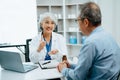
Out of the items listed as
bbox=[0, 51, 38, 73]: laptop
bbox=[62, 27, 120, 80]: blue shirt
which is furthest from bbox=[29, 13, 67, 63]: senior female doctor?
bbox=[62, 27, 120, 80]: blue shirt

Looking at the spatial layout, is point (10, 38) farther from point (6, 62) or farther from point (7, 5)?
point (6, 62)

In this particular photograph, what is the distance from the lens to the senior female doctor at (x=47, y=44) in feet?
7.46

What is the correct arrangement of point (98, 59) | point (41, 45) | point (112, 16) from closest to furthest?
point (98, 59)
point (41, 45)
point (112, 16)

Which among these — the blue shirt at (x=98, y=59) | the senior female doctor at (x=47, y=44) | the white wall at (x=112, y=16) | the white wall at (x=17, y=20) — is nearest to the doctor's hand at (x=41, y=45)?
the senior female doctor at (x=47, y=44)

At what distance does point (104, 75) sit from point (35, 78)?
1.82 feet

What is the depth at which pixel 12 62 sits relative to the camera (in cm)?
176

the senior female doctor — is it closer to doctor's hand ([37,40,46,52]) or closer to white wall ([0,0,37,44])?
doctor's hand ([37,40,46,52])

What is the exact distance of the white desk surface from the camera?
160cm

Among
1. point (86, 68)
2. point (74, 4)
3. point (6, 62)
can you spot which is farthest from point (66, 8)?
point (86, 68)

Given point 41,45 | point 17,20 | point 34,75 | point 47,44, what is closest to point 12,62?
point 34,75

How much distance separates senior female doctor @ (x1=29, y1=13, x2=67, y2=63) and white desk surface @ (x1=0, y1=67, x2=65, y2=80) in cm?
45

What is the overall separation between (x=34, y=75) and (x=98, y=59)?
59 centimetres

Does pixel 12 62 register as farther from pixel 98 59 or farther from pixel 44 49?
pixel 98 59

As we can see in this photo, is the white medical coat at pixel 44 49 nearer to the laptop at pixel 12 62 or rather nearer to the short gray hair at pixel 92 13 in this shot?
the laptop at pixel 12 62
